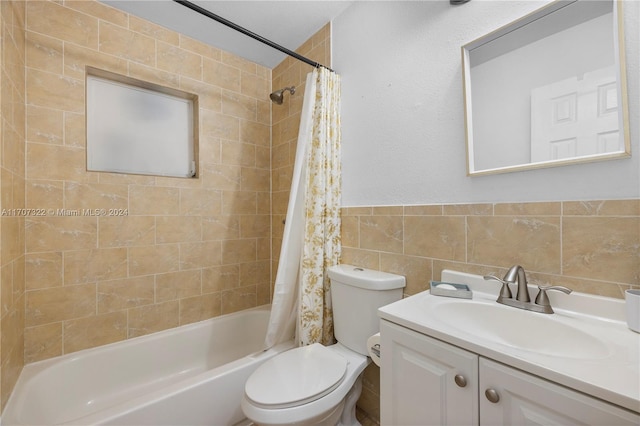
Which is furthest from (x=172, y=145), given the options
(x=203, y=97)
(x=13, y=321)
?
(x=13, y=321)

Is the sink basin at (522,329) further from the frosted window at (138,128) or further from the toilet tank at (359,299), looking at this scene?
the frosted window at (138,128)

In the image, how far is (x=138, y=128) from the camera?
187 centimetres

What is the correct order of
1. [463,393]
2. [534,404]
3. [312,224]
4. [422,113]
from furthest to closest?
[312,224] → [422,113] → [463,393] → [534,404]

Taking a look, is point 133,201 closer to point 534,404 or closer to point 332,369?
point 332,369

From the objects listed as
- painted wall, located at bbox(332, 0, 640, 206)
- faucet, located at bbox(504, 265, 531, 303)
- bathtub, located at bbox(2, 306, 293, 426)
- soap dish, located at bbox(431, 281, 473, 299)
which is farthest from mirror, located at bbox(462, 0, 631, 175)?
bathtub, located at bbox(2, 306, 293, 426)

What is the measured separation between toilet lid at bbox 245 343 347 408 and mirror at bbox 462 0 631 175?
107 centimetres

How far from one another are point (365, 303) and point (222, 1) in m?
1.97

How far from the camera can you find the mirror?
2.68 feet

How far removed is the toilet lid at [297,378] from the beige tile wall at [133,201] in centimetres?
103

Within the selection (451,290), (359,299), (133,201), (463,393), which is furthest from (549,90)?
(133,201)

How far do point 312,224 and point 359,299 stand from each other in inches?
20.0

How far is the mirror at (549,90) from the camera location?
82cm

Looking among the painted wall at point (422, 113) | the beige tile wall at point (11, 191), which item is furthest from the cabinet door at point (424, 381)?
the beige tile wall at point (11, 191)

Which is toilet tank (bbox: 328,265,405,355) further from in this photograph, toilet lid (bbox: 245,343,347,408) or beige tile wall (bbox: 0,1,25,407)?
beige tile wall (bbox: 0,1,25,407)
